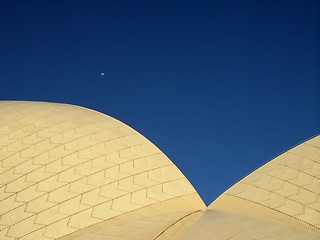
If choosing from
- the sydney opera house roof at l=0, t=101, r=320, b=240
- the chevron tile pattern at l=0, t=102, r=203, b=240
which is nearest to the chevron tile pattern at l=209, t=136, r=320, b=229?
the sydney opera house roof at l=0, t=101, r=320, b=240

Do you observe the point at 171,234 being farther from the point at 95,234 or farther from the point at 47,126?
the point at 47,126

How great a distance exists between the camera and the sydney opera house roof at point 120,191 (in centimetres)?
1000

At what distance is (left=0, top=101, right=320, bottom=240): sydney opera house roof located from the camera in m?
10.0

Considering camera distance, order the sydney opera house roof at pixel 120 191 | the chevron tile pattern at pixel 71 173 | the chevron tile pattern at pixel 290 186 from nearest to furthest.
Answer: the sydney opera house roof at pixel 120 191 → the chevron tile pattern at pixel 71 173 → the chevron tile pattern at pixel 290 186

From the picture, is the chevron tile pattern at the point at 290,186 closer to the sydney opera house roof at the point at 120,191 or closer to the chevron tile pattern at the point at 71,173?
the sydney opera house roof at the point at 120,191

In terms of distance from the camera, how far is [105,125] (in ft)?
51.9

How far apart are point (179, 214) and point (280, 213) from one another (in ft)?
9.87

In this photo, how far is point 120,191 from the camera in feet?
40.6

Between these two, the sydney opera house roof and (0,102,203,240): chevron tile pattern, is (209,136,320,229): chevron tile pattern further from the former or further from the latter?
(0,102,203,240): chevron tile pattern

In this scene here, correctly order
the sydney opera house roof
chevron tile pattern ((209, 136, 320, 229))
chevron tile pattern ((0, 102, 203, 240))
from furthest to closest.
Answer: chevron tile pattern ((209, 136, 320, 229)) < chevron tile pattern ((0, 102, 203, 240)) < the sydney opera house roof

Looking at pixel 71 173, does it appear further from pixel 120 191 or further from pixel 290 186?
pixel 290 186

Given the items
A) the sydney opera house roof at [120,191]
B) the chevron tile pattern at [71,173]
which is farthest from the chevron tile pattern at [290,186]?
the chevron tile pattern at [71,173]

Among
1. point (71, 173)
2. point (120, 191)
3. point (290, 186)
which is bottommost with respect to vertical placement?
point (290, 186)

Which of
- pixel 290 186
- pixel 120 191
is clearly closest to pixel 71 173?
pixel 120 191
